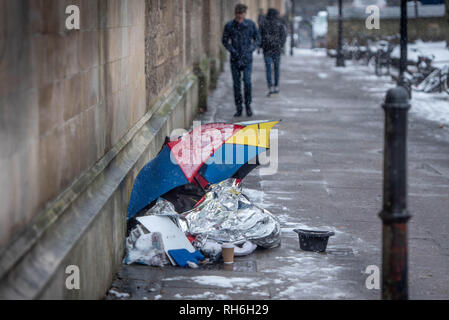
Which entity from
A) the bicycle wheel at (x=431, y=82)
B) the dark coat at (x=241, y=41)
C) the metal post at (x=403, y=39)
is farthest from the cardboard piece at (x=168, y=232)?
the bicycle wheel at (x=431, y=82)

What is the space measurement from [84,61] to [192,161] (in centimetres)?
156

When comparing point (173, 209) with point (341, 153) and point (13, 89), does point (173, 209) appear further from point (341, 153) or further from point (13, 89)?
point (341, 153)

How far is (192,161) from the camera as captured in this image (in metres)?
6.25

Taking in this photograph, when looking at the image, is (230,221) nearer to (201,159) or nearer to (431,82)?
(201,159)

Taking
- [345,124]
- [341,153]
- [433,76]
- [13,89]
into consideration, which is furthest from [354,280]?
[433,76]

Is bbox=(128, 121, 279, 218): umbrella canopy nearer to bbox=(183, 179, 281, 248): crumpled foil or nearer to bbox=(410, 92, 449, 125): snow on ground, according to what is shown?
bbox=(183, 179, 281, 248): crumpled foil

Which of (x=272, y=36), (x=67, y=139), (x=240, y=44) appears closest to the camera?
(x=67, y=139)

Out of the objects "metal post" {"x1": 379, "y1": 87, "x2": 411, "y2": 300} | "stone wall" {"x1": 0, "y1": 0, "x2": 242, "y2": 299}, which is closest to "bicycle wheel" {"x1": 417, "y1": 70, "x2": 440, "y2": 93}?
"stone wall" {"x1": 0, "y1": 0, "x2": 242, "y2": 299}

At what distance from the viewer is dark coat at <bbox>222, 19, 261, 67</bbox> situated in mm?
14148

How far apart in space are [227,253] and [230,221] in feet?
1.57

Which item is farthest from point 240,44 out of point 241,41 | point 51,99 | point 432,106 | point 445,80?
point 51,99

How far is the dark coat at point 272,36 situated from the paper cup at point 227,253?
1224 cm

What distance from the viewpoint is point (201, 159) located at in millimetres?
6277

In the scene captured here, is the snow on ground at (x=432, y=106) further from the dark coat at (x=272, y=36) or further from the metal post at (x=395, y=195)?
the metal post at (x=395, y=195)
